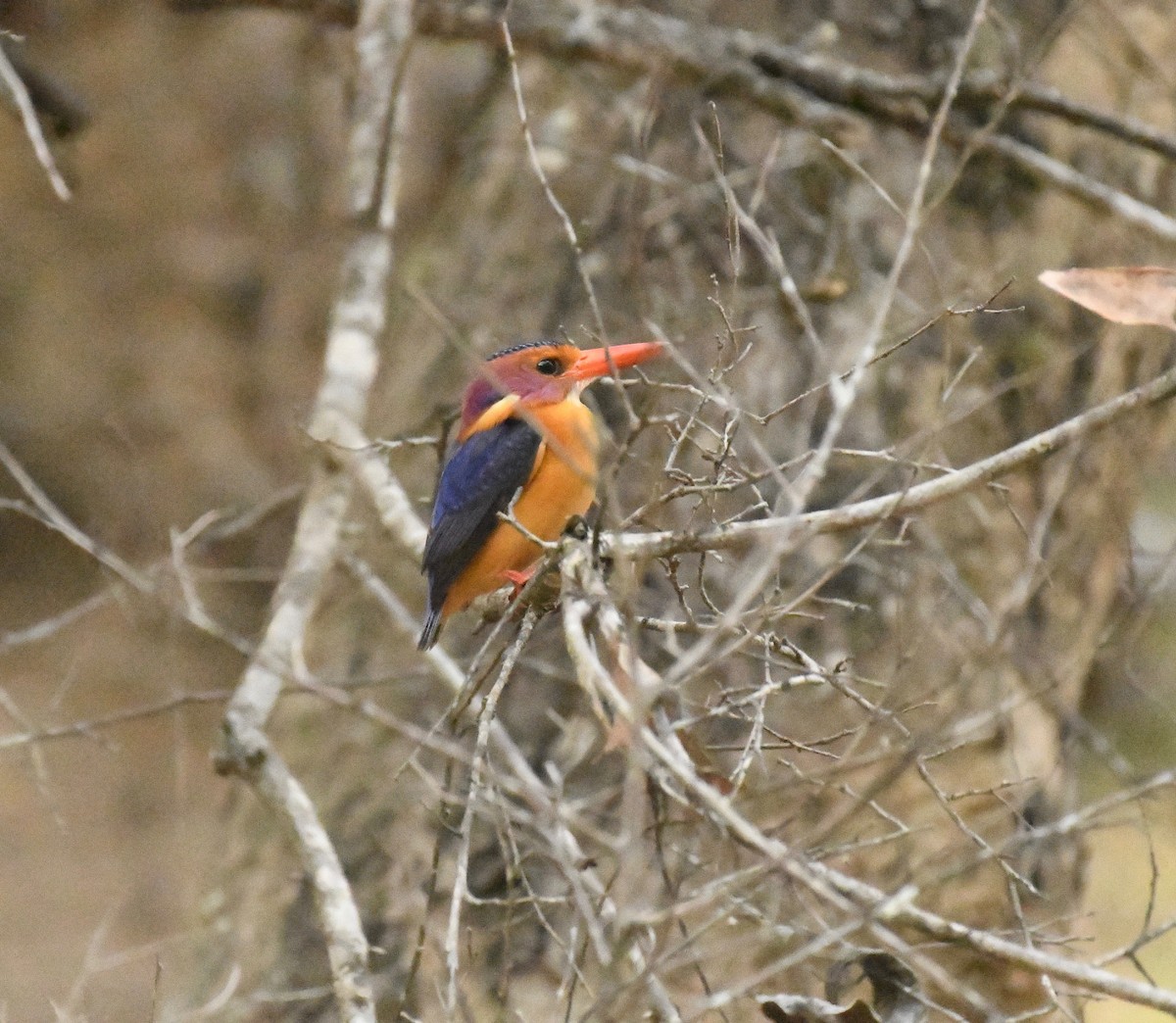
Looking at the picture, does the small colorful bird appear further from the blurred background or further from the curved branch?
the curved branch

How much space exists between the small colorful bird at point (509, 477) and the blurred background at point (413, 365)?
178mm

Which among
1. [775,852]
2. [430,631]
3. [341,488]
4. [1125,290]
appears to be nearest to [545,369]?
[341,488]

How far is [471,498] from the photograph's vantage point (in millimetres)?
3471

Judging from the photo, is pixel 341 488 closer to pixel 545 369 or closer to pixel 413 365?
pixel 545 369

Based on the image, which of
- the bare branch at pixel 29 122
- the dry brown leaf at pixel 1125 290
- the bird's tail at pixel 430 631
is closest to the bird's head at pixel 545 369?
the bird's tail at pixel 430 631

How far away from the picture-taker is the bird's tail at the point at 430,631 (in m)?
3.41

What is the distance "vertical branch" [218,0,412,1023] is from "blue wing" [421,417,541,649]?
0.26m

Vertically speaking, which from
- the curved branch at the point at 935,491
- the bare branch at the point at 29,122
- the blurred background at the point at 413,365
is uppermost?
the curved branch at the point at 935,491

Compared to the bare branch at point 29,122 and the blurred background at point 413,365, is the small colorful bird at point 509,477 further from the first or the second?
the bare branch at point 29,122

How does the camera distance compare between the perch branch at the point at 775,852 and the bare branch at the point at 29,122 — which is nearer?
the perch branch at the point at 775,852

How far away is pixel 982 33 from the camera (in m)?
4.66

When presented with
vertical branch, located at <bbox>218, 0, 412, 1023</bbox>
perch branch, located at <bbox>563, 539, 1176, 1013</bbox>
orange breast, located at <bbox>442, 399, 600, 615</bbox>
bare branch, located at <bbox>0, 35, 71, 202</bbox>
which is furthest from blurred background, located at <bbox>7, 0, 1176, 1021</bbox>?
bare branch, located at <bbox>0, 35, 71, 202</bbox>

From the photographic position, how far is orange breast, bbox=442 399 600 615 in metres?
3.53

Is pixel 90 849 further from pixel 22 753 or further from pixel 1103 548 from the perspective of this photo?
pixel 1103 548
